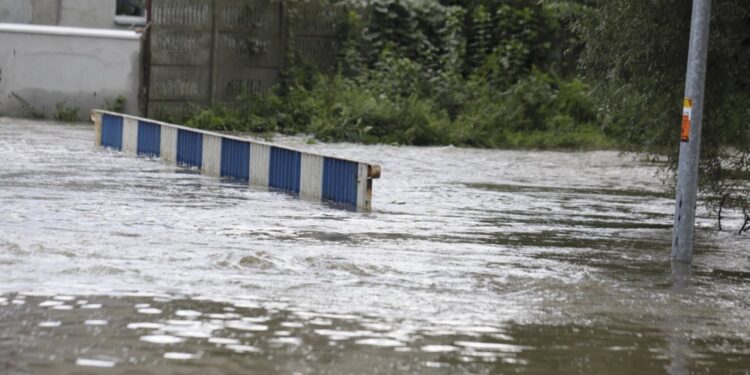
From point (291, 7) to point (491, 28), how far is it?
5745 mm

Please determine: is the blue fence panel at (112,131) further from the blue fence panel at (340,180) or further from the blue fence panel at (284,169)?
the blue fence panel at (340,180)

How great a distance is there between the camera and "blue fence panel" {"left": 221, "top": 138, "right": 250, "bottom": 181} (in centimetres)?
1819

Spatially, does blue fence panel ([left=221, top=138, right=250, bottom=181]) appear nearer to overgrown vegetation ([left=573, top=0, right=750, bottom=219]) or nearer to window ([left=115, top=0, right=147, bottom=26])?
overgrown vegetation ([left=573, top=0, right=750, bottom=219])

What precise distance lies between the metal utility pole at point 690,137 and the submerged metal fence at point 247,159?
13.0ft

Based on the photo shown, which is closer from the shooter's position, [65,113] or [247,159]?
[247,159]

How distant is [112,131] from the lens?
2250 centimetres

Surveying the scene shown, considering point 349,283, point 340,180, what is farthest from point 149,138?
point 349,283

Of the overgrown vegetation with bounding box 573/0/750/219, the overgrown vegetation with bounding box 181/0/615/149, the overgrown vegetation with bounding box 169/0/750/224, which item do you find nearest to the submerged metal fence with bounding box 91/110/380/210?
the overgrown vegetation with bounding box 573/0/750/219

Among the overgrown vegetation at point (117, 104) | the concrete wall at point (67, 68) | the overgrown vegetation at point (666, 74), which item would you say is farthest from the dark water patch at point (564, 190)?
the concrete wall at point (67, 68)

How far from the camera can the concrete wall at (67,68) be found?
2736 cm

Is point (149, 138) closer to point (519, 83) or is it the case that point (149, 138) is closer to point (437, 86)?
point (437, 86)

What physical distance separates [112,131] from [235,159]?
4726mm

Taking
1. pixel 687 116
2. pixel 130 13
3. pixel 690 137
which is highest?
pixel 130 13

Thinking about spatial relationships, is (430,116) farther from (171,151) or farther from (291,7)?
(171,151)
